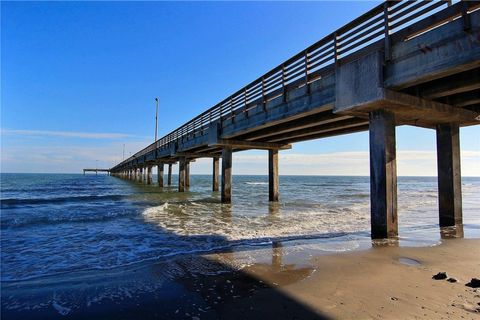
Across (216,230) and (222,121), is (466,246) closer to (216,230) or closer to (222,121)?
(216,230)

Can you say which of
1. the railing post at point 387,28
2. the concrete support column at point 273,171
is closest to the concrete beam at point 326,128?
the concrete support column at point 273,171

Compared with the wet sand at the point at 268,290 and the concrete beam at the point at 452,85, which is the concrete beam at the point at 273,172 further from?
the wet sand at the point at 268,290

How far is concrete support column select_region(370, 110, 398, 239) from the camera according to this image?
7.59 m

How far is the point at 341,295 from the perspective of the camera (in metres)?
4.19

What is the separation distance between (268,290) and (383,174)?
4.63m

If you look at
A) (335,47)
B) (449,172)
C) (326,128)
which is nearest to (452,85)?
(335,47)

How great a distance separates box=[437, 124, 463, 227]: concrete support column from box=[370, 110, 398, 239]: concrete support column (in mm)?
2962

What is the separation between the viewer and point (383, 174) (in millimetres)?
7574

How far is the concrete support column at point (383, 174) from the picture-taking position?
7590 mm

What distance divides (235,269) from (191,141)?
62.1 feet

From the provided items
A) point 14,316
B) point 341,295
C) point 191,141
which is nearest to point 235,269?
point 341,295

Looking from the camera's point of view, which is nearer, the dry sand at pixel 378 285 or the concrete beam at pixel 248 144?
the dry sand at pixel 378 285

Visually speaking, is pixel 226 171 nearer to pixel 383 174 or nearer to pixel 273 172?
pixel 273 172

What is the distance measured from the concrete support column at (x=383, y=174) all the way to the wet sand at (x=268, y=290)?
1.30 m
